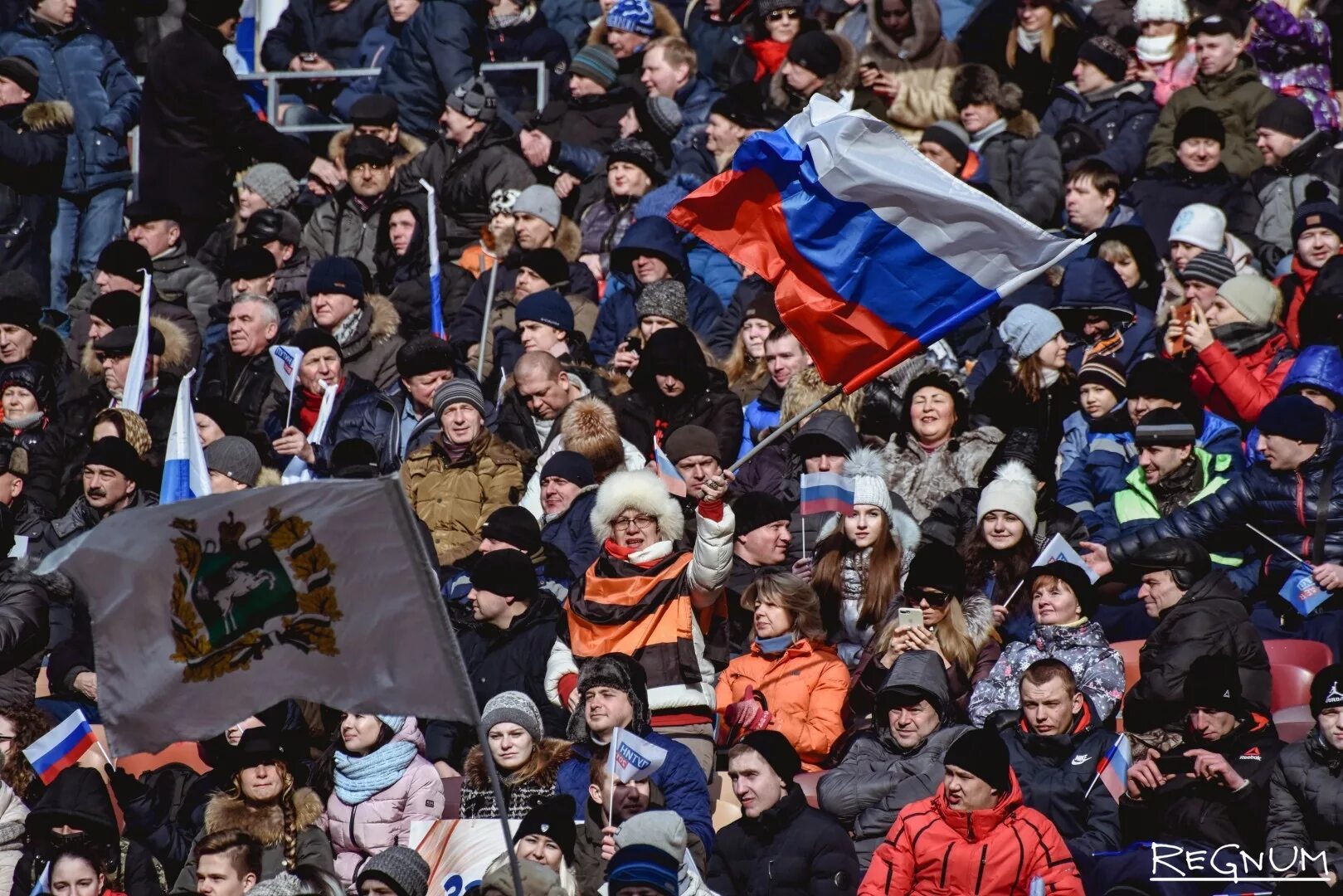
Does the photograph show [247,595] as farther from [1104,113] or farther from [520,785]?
[1104,113]

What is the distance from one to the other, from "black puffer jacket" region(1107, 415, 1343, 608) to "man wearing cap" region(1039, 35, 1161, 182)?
4.06 m

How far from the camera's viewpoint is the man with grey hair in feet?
51.3

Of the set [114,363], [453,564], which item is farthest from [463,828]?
[114,363]

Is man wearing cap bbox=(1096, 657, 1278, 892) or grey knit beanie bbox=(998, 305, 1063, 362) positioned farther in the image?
grey knit beanie bbox=(998, 305, 1063, 362)

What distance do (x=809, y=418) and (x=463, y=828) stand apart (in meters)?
3.20

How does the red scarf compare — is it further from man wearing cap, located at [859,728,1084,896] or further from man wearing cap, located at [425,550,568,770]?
man wearing cap, located at [859,728,1084,896]

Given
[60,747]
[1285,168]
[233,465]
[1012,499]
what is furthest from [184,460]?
[1285,168]

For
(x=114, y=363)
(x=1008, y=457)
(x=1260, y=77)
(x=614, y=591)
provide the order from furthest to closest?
(x=1260, y=77) → (x=114, y=363) → (x=1008, y=457) → (x=614, y=591)

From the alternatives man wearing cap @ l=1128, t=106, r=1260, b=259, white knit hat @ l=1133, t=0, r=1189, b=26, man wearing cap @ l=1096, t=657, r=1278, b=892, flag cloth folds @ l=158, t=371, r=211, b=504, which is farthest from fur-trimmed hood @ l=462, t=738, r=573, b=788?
white knit hat @ l=1133, t=0, r=1189, b=26

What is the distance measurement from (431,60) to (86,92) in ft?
7.74

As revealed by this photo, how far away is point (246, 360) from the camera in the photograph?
51.8ft

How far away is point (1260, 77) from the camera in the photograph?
17016 mm

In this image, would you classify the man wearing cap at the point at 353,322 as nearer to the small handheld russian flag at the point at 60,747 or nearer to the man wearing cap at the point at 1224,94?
the small handheld russian flag at the point at 60,747

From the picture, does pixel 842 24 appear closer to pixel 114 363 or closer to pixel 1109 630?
pixel 114 363
